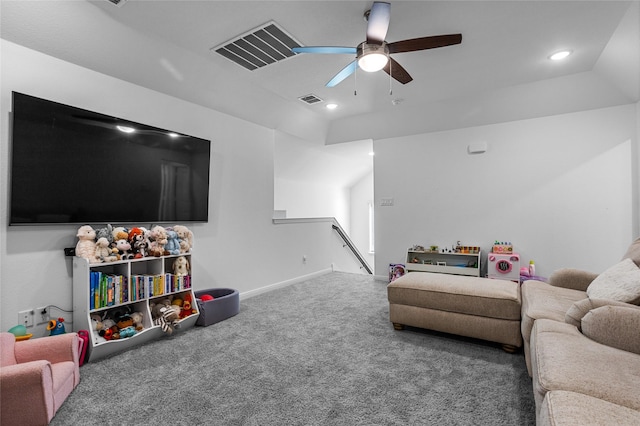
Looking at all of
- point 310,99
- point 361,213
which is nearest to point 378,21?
point 310,99

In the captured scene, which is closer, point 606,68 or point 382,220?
point 606,68

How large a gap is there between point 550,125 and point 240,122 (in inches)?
160

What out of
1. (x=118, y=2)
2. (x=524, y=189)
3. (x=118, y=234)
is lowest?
(x=118, y=234)

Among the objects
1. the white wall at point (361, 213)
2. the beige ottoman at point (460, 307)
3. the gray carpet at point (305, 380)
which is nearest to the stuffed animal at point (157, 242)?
the gray carpet at point (305, 380)

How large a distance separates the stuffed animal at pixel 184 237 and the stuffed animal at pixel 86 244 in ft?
2.40

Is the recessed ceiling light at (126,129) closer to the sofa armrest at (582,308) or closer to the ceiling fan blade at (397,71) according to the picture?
the ceiling fan blade at (397,71)

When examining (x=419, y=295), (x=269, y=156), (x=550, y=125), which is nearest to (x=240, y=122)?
(x=269, y=156)

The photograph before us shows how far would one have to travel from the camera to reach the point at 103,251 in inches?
95.9

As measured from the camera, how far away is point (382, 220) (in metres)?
5.03

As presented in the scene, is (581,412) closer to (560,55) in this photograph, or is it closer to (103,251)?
(103,251)

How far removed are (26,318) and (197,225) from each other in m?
1.58

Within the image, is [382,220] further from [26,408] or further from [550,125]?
[26,408]

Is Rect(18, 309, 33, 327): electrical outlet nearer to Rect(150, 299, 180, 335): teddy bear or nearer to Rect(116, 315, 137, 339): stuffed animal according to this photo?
Rect(116, 315, 137, 339): stuffed animal

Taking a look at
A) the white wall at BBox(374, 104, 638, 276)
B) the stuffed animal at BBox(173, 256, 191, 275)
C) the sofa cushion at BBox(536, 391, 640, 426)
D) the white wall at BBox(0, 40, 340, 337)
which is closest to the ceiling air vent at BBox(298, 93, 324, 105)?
the white wall at BBox(0, 40, 340, 337)
